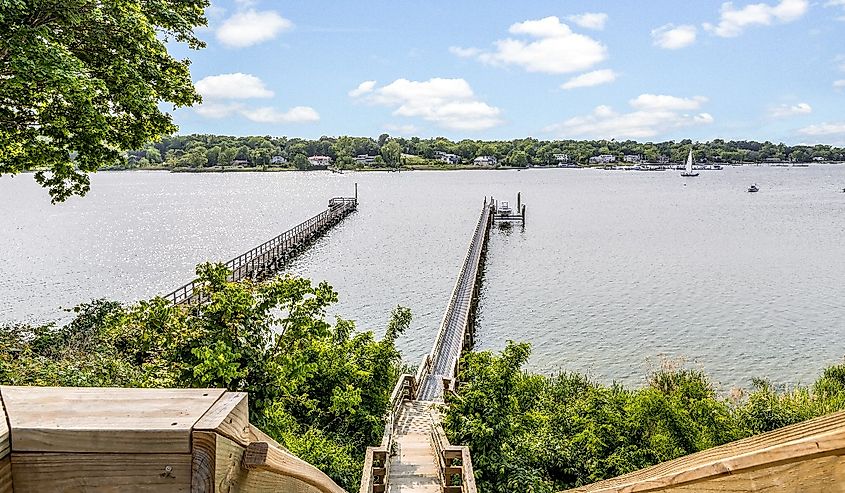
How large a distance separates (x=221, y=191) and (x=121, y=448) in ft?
390

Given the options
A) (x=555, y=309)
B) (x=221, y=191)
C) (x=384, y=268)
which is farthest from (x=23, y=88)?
(x=221, y=191)

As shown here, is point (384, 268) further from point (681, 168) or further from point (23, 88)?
point (681, 168)

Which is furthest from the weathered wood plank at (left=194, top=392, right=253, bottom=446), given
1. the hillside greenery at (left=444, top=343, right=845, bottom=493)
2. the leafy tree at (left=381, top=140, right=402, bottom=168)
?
the leafy tree at (left=381, top=140, right=402, bottom=168)

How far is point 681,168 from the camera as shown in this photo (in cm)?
18875

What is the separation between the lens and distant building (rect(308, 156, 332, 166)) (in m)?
189

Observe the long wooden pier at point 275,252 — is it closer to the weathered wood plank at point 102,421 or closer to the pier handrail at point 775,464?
the weathered wood plank at point 102,421

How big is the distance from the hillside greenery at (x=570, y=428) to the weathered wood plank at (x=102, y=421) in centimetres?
905

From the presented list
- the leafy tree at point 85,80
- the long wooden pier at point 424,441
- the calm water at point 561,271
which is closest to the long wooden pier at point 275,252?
the calm water at point 561,271

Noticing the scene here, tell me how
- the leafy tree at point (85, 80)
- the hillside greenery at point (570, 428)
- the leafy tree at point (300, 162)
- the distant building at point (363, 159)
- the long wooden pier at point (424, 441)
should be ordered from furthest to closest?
the distant building at point (363, 159) → the leafy tree at point (300, 162) → the hillside greenery at point (570, 428) → the leafy tree at point (85, 80) → the long wooden pier at point (424, 441)

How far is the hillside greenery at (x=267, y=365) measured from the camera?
25.2 feet

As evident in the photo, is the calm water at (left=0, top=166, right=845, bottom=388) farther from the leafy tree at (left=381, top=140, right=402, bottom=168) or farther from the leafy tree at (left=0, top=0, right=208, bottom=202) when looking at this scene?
the leafy tree at (left=381, top=140, right=402, bottom=168)

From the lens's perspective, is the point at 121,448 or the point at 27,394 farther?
the point at 27,394

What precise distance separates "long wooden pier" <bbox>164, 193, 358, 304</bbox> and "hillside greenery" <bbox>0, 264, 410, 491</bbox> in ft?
43.3

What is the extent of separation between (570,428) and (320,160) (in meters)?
185
